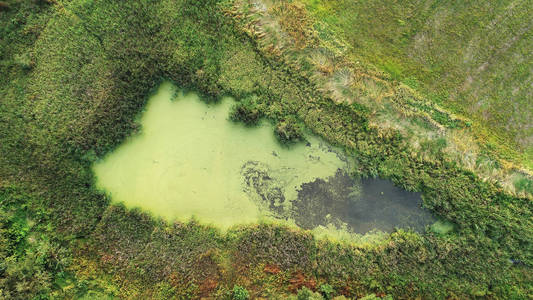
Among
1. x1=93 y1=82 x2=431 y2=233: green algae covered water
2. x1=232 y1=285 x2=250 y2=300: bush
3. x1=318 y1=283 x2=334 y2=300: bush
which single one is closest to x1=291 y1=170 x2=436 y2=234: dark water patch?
x1=93 y1=82 x2=431 y2=233: green algae covered water

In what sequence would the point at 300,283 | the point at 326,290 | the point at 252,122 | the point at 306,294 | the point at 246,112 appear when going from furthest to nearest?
the point at 252,122 < the point at 246,112 < the point at 300,283 < the point at 326,290 < the point at 306,294

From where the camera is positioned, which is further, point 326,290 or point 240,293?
point 326,290

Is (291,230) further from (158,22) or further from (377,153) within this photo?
(158,22)

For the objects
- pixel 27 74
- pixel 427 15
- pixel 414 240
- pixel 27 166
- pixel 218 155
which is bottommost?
pixel 27 166

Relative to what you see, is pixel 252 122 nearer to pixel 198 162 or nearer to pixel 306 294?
pixel 198 162

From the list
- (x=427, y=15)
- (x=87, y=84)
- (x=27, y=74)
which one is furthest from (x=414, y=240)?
(x=27, y=74)

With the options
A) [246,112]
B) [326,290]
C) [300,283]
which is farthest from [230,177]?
[326,290]

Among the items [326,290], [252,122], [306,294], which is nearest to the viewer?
[306,294]
